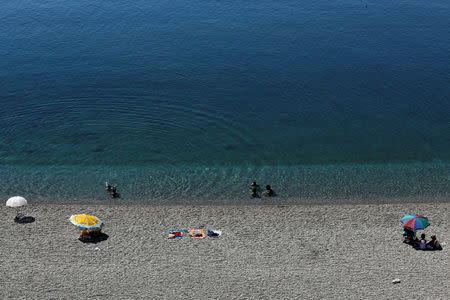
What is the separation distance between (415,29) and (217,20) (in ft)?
115

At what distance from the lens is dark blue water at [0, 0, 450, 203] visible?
39.9 meters


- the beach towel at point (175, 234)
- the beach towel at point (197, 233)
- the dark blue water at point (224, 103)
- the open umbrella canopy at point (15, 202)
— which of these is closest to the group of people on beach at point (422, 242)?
the dark blue water at point (224, 103)

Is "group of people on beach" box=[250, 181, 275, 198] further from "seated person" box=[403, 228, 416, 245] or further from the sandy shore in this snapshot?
"seated person" box=[403, 228, 416, 245]

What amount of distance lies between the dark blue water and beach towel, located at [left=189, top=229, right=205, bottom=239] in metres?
5.64

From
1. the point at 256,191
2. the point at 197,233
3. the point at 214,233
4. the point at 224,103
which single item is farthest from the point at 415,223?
the point at 224,103

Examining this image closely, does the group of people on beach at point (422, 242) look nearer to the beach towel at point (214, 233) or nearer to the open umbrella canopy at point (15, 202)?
the beach towel at point (214, 233)

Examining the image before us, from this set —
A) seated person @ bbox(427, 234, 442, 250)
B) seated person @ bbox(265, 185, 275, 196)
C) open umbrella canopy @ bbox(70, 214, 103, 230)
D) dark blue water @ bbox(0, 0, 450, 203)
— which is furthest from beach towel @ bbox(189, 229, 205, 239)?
seated person @ bbox(427, 234, 442, 250)

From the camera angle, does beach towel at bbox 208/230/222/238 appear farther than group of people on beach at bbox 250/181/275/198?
No

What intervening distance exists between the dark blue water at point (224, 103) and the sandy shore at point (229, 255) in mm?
3398

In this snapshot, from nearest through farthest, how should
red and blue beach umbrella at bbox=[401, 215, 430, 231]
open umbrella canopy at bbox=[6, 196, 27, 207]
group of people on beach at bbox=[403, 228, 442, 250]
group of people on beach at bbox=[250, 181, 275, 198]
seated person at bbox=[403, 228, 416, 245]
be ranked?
group of people on beach at bbox=[403, 228, 442, 250] < red and blue beach umbrella at bbox=[401, 215, 430, 231] < seated person at bbox=[403, 228, 416, 245] < open umbrella canopy at bbox=[6, 196, 27, 207] < group of people on beach at bbox=[250, 181, 275, 198]

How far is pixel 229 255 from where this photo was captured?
94.6ft

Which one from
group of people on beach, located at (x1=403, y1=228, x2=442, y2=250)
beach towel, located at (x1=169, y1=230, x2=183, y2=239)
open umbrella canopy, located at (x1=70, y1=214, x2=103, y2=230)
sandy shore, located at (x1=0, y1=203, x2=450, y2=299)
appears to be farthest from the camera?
beach towel, located at (x1=169, y1=230, x2=183, y2=239)

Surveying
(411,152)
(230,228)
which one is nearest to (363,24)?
(411,152)

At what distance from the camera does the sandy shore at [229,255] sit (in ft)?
83.4
